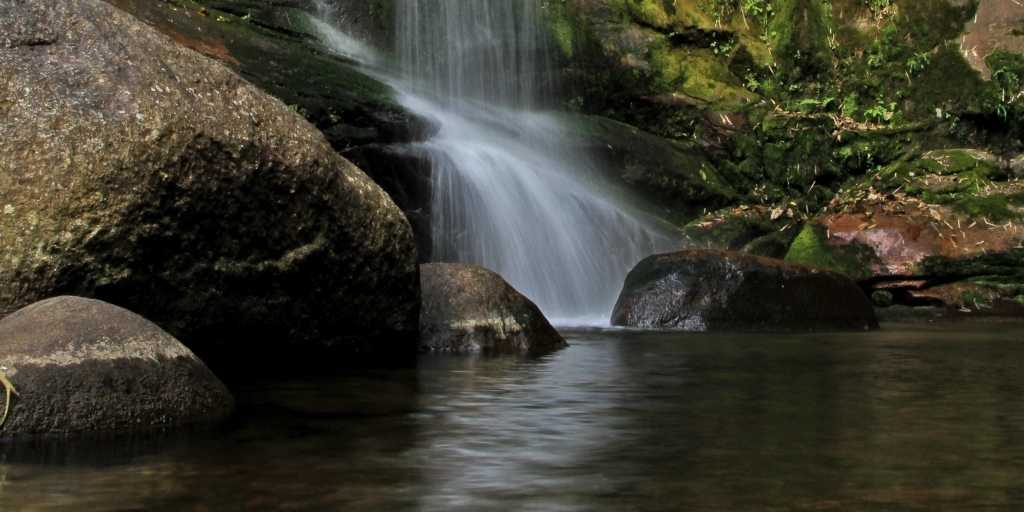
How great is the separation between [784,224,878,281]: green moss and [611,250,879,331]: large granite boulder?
7.55 ft

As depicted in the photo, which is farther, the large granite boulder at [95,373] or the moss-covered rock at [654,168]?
the moss-covered rock at [654,168]

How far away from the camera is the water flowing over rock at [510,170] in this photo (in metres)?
10.6

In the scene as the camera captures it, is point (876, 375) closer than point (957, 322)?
Yes

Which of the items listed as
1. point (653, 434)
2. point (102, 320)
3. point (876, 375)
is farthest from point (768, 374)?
point (102, 320)

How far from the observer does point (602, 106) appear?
15523 mm

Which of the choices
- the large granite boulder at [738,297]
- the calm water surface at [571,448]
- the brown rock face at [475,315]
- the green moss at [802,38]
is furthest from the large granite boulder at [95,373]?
the green moss at [802,38]

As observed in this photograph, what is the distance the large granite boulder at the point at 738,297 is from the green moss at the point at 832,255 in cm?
230

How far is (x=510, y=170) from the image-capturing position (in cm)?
1150

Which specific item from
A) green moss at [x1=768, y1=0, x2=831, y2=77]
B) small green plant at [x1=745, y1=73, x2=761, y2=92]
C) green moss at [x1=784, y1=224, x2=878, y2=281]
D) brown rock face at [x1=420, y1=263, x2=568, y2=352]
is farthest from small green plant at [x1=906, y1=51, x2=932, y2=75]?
brown rock face at [x1=420, y1=263, x2=568, y2=352]

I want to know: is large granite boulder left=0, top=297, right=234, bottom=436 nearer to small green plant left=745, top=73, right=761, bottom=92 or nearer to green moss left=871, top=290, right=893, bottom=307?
green moss left=871, top=290, right=893, bottom=307

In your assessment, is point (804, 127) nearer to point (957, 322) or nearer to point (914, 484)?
point (957, 322)

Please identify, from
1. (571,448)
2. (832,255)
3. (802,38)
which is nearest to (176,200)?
(571,448)

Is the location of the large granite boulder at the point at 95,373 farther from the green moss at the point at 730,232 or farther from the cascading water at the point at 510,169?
the green moss at the point at 730,232

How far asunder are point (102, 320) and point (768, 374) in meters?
3.29
